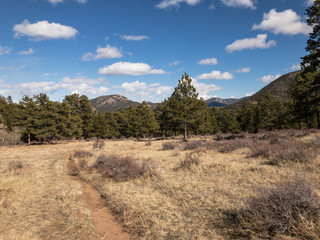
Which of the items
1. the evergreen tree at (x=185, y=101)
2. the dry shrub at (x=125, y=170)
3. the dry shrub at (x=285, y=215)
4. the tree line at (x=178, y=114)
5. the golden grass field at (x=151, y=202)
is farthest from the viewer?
the evergreen tree at (x=185, y=101)

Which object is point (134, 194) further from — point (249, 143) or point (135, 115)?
point (135, 115)

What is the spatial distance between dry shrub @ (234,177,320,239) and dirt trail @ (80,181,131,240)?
3204mm

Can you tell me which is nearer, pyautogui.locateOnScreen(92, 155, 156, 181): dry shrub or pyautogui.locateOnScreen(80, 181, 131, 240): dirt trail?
pyautogui.locateOnScreen(80, 181, 131, 240): dirt trail

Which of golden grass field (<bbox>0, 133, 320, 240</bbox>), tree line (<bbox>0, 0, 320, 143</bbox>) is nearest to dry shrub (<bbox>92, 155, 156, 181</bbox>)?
golden grass field (<bbox>0, 133, 320, 240</bbox>)

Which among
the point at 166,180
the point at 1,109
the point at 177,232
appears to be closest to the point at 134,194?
the point at 166,180

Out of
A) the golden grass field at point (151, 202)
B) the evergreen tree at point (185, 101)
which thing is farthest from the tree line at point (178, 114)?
the golden grass field at point (151, 202)

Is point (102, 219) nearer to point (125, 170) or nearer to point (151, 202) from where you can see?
point (151, 202)

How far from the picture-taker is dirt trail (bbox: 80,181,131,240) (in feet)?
15.0

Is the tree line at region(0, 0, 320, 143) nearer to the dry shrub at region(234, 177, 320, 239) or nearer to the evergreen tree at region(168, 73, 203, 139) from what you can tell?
the evergreen tree at region(168, 73, 203, 139)

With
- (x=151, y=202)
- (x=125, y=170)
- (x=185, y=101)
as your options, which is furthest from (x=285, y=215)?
(x=185, y=101)

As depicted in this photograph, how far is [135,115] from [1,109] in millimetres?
44655

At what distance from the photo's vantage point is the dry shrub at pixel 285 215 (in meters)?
3.33

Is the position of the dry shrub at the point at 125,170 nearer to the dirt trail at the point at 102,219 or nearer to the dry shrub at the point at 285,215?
the dirt trail at the point at 102,219

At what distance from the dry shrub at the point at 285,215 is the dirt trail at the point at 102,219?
126 inches
